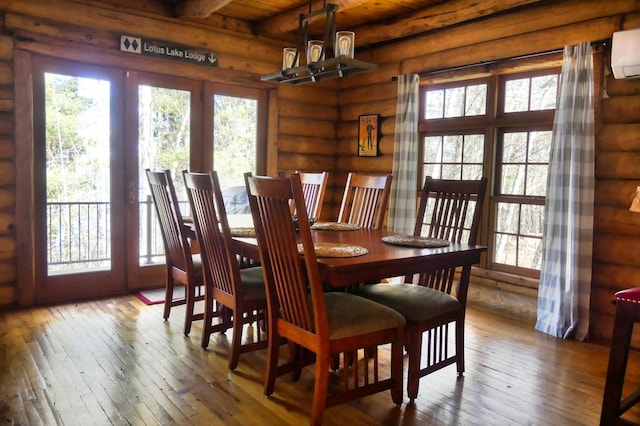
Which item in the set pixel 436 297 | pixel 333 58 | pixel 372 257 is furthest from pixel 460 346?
pixel 333 58

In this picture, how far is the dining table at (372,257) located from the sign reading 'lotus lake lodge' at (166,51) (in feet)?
7.85

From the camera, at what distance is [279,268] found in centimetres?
229

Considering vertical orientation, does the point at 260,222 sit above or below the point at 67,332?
above

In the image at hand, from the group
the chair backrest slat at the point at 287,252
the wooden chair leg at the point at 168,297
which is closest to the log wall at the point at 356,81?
the chair backrest slat at the point at 287,252

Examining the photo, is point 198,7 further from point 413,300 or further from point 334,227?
point 413,300

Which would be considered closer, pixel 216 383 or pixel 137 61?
pixel 216 383

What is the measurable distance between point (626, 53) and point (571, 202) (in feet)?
3.42

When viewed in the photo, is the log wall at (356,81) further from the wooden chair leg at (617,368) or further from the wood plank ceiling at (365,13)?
the wooden chair leg at (617,368)

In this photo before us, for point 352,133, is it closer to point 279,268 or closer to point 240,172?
point 240,172

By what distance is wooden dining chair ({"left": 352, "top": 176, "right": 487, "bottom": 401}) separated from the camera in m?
2.47

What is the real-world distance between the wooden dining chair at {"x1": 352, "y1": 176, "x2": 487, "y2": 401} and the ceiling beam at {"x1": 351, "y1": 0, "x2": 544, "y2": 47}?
67.9 inches

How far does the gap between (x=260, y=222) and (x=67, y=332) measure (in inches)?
76.6

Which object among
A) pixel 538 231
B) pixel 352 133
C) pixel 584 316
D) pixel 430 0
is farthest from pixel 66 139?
pixel 584 316

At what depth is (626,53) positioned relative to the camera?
3143 mm
